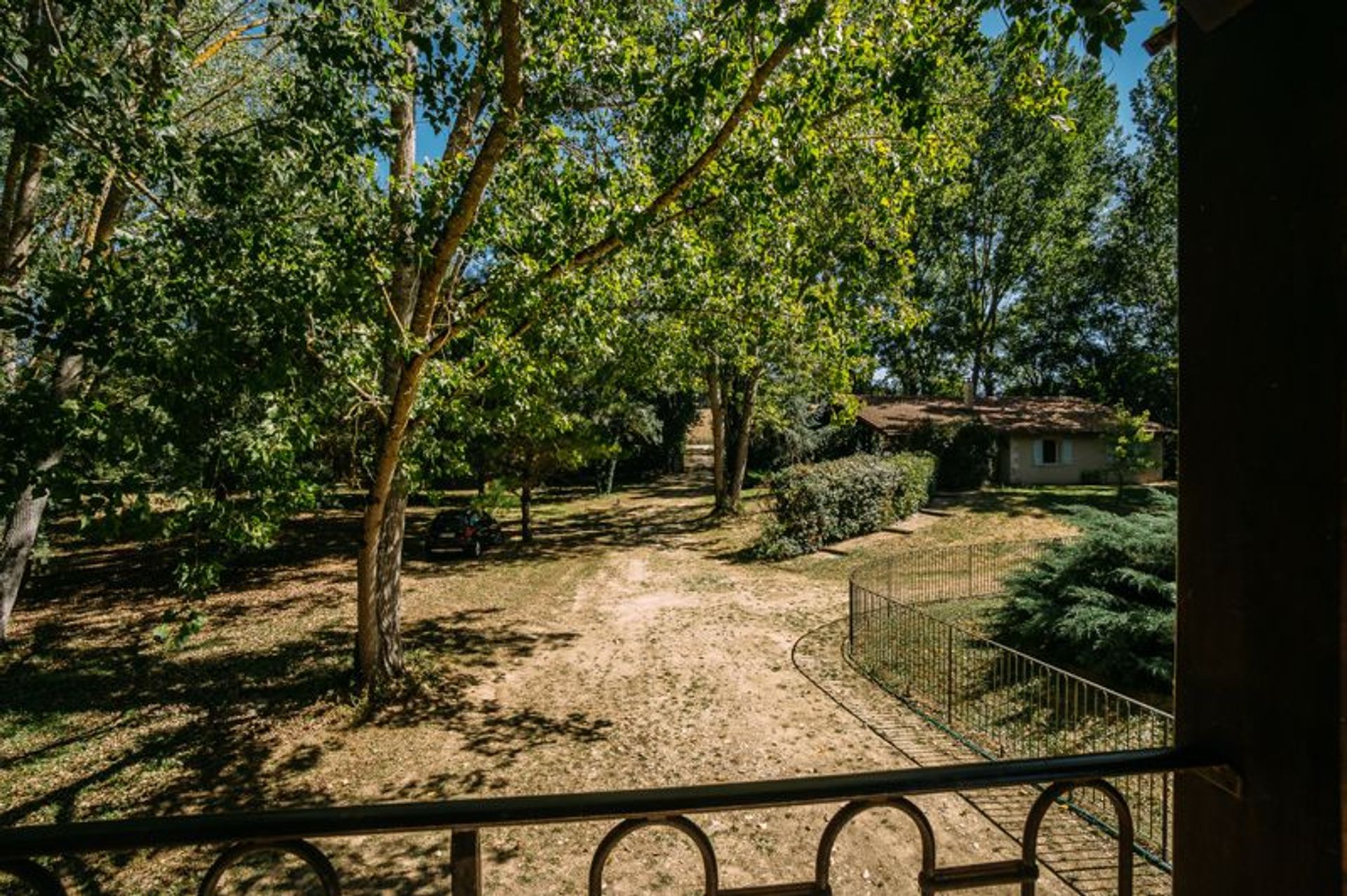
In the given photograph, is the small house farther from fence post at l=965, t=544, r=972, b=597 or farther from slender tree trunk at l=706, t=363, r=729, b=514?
fence post at l=965, t=544, r=972, b=597

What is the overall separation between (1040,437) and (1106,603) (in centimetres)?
2640

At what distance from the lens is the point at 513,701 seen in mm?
10625

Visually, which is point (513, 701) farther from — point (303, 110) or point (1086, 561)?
point (1086, 561)

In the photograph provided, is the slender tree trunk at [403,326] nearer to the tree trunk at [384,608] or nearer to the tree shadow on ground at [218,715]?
the tree trunk at [384,608]

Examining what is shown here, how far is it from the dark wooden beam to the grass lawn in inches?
215

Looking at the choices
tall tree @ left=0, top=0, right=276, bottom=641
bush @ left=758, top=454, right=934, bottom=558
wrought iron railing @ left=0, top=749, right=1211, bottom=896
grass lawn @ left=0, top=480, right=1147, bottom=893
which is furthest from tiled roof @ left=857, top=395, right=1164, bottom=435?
wrought iron railing @ left=0, top=749, right=1211, bottom=896

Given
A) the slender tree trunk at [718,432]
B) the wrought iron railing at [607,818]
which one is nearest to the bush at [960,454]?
the slender tree trunk at [718,432]

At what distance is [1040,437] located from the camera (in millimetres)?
33562

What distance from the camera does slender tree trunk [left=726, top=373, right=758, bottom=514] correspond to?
1078 inches

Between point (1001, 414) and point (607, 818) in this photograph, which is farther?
point (1001, 414)

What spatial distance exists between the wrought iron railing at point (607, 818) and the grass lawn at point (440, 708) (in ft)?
17.3

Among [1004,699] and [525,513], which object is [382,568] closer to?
[1004,699]

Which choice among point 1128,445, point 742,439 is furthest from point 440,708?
point 1128,445

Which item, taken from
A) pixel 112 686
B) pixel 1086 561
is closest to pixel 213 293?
pixel 112 686
